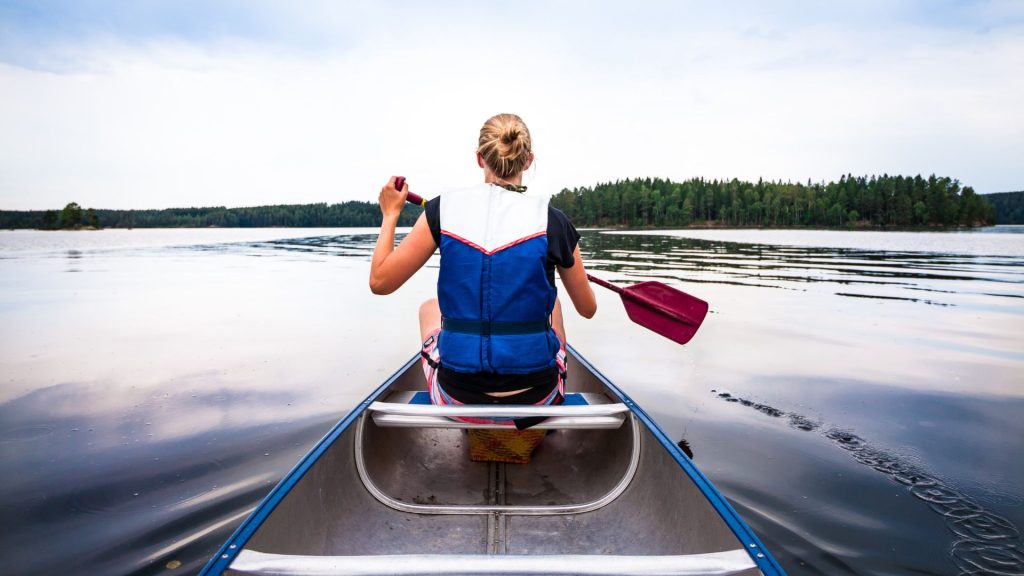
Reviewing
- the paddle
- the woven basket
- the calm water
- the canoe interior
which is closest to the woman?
the woven basket

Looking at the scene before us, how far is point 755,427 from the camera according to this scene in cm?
504

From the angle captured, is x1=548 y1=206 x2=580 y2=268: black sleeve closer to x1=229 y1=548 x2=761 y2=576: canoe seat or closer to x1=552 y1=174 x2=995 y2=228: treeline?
x1=229 y1=548 x2=761 y2=576: canoe seat

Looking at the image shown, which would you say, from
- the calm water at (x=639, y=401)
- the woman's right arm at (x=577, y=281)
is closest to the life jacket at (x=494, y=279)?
the woman's right arm at (x=577, y=281)

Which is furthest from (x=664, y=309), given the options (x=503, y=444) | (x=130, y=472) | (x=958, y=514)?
(x=130, y=472)

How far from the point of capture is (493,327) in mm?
2605

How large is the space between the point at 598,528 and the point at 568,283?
129 centimetres

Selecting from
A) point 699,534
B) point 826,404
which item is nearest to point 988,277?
point 826,404

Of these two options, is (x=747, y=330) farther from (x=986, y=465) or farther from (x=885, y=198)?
(x=885, y=198)

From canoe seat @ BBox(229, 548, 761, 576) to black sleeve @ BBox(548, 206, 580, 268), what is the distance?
1333 millimetres

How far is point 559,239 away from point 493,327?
509mm

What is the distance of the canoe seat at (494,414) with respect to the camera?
2.53 m

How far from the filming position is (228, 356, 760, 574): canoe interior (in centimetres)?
233

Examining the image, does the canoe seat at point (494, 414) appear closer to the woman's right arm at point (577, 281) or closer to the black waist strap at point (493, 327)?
the black waist strap at point (493, 327)

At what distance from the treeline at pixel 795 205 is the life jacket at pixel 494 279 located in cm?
9765
